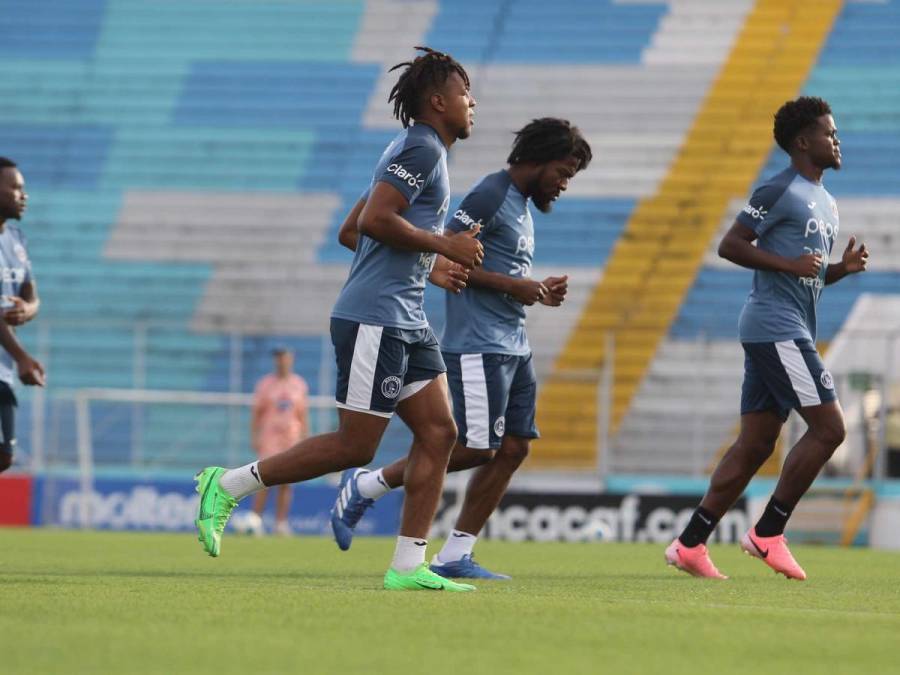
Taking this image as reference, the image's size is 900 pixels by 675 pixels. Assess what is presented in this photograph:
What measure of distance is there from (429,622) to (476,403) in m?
2.73

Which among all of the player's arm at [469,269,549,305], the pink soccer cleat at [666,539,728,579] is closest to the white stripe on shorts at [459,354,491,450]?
the player's arm at [469,269,549,305]

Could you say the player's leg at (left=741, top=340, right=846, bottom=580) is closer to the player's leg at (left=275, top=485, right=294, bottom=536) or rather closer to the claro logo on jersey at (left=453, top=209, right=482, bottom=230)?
the claro logo on jersey at (left=453, top=209, right=482, bottom=230)

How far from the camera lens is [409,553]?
22.0 ft

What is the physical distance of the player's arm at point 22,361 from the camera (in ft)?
25.1

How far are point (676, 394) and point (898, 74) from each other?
546 cm

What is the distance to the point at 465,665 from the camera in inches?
169

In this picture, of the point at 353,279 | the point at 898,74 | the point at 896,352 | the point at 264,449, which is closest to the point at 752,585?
the point at 353,279

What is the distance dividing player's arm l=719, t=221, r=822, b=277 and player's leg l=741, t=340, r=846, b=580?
0.35 m

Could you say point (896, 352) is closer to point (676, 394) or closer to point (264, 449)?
point (676, 394)

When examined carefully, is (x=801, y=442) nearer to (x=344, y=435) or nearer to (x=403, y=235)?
(x=344, y=435)

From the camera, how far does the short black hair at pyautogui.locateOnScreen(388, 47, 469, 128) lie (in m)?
6.78

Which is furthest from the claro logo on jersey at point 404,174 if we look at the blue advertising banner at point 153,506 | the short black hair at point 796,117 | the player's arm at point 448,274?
the blue advertising banner at point 153,506

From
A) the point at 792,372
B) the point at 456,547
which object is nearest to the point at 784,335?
the point at 792,372

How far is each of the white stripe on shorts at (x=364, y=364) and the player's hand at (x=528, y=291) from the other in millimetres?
1196
